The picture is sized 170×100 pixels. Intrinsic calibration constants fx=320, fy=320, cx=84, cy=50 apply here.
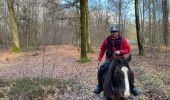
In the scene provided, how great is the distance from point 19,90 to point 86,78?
4292 millimetres

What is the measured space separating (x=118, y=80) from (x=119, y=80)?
0.05 metres

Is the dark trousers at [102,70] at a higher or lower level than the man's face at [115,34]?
lower

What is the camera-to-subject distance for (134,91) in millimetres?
8227

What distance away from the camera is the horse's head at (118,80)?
7370 mm

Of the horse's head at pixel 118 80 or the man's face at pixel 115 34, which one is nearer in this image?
the horse's head at pixel 118 80

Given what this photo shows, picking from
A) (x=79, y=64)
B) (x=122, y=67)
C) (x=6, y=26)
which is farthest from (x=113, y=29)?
(x=6, y=26)

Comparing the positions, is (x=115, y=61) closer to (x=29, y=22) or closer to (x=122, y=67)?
(x=122, y=67)

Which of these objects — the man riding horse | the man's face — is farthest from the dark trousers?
the man's face

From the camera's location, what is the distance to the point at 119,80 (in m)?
7.58

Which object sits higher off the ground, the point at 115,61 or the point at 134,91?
the point at 115,61

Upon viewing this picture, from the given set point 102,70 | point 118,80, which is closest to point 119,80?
point 118,80

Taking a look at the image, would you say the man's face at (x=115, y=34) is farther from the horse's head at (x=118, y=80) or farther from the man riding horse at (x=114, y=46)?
the horse's head at (x=118, y=80)

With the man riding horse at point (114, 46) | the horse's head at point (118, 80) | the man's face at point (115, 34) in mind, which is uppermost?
the man's face at point (115, 34)

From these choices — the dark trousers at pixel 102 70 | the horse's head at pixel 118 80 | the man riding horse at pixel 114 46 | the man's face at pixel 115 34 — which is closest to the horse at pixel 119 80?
the horse's head at pixel 118 80
